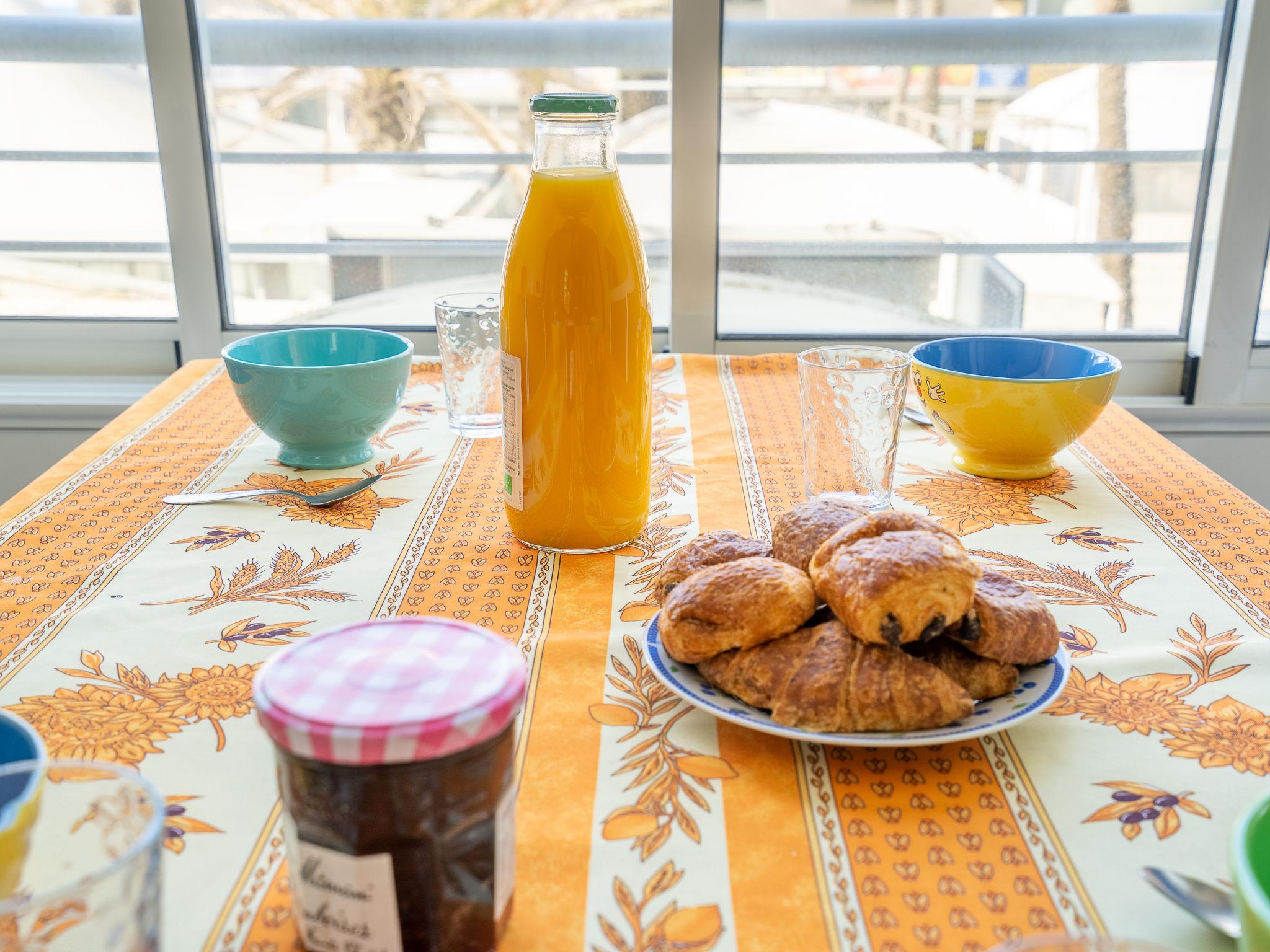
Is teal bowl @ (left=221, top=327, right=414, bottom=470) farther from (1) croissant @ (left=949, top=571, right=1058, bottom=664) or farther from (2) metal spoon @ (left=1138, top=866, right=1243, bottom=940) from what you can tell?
(2) metal spoon @ (left=1138, top=866, right=1243, bottom=940)

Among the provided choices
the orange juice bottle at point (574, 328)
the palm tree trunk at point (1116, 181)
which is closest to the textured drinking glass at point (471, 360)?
the orange juice bottle at point (574, 328)

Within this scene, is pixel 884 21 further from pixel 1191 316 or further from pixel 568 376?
pixel 568 376

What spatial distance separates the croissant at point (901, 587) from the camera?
533 mm

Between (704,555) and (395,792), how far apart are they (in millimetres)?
309

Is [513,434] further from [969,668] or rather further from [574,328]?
[969,668]

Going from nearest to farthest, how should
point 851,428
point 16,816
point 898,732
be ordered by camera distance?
point 16,816 → point 898,732 → point 851,428

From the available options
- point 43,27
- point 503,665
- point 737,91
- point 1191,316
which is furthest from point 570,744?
point 43,27

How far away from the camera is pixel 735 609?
1.85ft

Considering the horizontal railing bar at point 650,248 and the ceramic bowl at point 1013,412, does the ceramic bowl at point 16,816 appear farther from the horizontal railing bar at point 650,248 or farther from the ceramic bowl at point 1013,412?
the horizontal railing bar at point 650,248

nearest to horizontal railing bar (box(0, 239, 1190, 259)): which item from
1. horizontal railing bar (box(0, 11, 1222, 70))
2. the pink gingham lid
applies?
horizontal railing bar (box(0, 11, 1222, 70))

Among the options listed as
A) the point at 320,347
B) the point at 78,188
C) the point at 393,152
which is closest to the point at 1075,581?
the point at 320,347

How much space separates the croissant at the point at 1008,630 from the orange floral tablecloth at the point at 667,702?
0.05 metres

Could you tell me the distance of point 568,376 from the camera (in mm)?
777

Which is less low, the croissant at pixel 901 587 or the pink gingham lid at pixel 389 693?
the pink gingham lid at pixel 389 693
